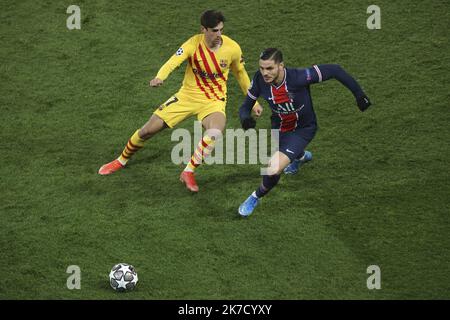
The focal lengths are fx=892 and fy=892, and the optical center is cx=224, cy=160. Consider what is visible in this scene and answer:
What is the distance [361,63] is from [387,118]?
1.46 metres

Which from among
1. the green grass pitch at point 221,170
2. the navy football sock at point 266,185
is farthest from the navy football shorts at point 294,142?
the green grass pitch at point 221,170

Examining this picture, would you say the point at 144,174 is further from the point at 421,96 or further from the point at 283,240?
the point at 421,96

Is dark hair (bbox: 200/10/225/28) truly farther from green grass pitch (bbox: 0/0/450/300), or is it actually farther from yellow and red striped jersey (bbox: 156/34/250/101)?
green grass pitch (bbox: 0/0/450/300)

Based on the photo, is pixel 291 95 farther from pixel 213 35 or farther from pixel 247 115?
pixel 213 35

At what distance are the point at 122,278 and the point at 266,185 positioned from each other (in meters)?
2.18

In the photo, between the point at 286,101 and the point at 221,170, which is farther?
the point at 221,170

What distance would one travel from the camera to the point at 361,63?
13.7m

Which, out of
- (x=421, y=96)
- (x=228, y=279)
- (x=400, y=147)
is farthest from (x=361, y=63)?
(x=228, y=279)

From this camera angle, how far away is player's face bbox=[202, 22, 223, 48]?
10797 millimetres

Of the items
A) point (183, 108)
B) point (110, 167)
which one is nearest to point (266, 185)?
point (183, 108)

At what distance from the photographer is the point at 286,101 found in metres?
10.6

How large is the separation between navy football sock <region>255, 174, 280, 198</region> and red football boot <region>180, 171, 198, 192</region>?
948 mm

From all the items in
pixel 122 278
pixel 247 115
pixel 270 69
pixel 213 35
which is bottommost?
pixel 122 278

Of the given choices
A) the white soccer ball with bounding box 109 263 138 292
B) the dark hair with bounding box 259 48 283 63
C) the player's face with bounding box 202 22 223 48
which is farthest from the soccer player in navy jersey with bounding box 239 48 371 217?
the white soccer ball with bounding box 109 263 138 292
